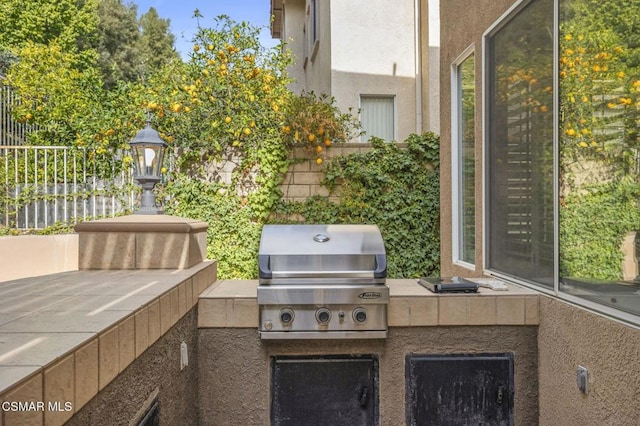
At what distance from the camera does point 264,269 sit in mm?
2477

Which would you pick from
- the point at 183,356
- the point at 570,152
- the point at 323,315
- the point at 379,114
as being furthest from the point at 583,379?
the point at 379,114

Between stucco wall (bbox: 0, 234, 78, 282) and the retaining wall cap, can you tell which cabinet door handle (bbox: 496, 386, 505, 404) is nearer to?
the retaining wall cap

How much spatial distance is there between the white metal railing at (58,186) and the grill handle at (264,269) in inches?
169

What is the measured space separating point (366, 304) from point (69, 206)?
507cm

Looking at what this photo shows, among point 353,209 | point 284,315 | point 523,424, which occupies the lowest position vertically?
point 523,424

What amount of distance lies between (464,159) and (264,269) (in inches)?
108

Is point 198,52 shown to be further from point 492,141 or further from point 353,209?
point 492,141

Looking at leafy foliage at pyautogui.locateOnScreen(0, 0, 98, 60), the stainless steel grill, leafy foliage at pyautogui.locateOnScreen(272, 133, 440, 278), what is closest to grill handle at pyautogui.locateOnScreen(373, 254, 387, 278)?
the stainless steel grill

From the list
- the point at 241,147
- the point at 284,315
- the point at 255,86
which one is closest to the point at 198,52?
the point at 255,86

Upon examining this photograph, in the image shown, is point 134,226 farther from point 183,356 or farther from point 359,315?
point 359,315

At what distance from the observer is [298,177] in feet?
20.3

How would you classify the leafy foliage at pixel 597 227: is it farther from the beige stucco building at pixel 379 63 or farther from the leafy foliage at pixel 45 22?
the leafy foliage at pixel 45 22

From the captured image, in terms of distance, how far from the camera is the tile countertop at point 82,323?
3.62 ft

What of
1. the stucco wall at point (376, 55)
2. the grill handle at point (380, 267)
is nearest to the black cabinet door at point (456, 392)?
the grill handle at point (380, 267)
